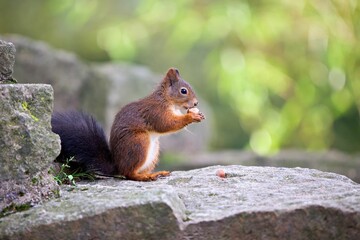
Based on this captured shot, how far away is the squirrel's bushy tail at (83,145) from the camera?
3.56 m

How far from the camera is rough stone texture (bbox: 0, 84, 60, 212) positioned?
268 cm

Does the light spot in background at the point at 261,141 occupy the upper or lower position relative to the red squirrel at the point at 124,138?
lower

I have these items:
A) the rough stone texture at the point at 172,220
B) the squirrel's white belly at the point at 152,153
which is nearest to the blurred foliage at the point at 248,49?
the squirrel's white belly at the point at 152,153

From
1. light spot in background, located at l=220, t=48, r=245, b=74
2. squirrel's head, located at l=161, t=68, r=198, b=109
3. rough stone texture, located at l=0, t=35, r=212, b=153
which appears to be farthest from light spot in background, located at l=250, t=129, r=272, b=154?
squirrel's head, located at l=161, t=68, r=198, b=109

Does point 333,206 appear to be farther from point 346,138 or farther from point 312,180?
point 346,138

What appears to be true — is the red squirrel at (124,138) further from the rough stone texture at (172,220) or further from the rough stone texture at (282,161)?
the rough stone texture at (282,161)

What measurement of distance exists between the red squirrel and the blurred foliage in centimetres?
449

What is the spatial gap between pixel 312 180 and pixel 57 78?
4.20 metres

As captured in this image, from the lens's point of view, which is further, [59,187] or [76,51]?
[76,51]

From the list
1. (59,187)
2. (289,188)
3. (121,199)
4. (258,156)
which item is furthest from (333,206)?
(258,156)

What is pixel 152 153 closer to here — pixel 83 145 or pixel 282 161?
pixel 83 145

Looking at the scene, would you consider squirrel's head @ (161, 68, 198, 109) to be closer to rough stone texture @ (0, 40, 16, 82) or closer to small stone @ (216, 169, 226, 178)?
small stone @ (216, 169, 226, 178)

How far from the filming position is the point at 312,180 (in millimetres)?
3264

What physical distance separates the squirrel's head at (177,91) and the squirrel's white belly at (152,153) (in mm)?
290
